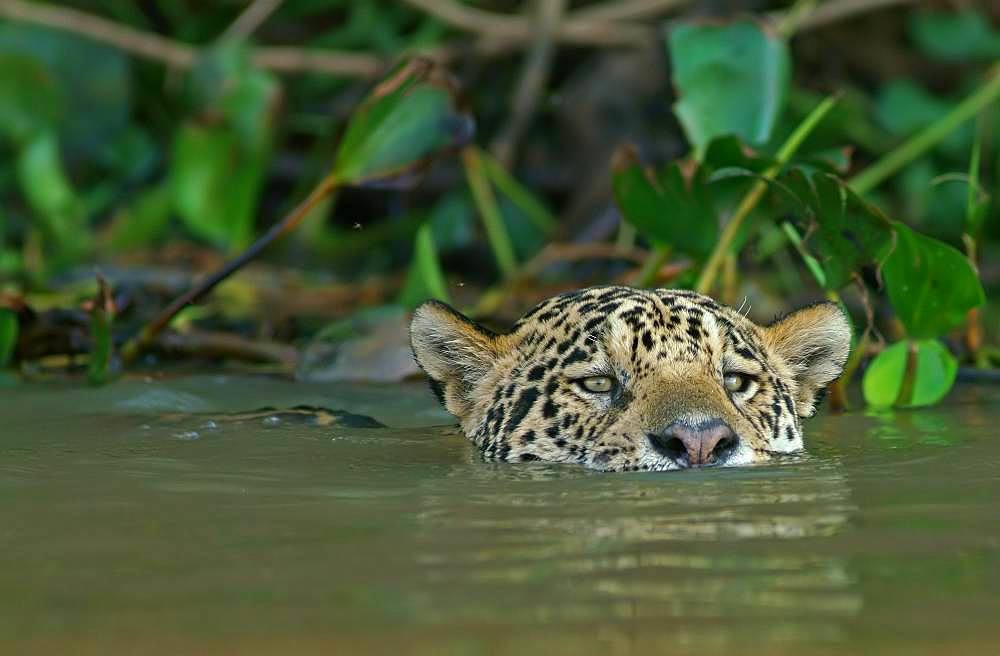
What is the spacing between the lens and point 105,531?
4.61 metres

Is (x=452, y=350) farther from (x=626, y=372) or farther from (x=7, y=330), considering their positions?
(x=7, y=330)

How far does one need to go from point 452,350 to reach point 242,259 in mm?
1304

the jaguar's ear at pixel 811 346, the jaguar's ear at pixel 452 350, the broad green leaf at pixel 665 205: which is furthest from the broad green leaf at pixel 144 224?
the jaguar's ear at pixel 811 346

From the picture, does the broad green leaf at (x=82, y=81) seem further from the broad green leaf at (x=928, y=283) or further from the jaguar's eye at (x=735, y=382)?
the jaguar's eye at (x=735, y=382)

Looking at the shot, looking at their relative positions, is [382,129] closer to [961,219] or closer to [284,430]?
[284,430]

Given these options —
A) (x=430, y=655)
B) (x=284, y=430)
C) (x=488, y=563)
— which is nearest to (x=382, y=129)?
(x=284, y=430)

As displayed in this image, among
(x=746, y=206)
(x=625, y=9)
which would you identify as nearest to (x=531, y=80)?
(x=625, y=9)

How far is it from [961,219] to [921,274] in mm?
4792

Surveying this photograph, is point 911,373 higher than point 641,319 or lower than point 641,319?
lower

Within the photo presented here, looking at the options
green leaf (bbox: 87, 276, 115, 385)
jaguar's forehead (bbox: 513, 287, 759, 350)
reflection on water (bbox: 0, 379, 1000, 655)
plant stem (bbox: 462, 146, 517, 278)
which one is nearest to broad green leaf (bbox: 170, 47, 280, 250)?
plant stem (bbox: 462, 146, 517, 278)

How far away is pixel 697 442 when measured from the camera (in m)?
5.21

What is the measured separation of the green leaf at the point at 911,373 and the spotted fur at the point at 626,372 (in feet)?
2.48

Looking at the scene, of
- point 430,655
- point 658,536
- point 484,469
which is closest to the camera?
point 430,655

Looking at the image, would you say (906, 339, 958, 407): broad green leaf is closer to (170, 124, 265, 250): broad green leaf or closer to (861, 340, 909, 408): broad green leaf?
(861, 340, 909, 408): broad green leaf
